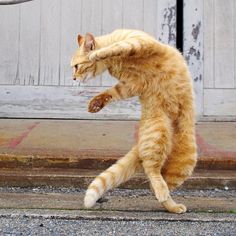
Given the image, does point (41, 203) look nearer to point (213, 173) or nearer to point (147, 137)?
point (147, 137)

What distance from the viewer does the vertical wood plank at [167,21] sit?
5.54 m

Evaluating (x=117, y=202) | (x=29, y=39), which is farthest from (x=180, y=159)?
(x=29, y=39)

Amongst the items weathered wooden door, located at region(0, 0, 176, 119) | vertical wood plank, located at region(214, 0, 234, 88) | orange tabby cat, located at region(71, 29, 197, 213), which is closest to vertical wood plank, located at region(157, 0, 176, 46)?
weathered wooden door, located at region(0, 0, 176, 119)

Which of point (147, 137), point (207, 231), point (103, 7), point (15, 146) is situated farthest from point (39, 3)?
point (207, 231)

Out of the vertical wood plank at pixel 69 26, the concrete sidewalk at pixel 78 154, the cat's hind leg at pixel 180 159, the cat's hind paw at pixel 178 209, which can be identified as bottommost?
the cat's hind paw at pixel 178 209

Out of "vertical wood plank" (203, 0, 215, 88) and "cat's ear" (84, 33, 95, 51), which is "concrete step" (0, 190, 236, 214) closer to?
"cat's ear" (84, 33, 95, 51)

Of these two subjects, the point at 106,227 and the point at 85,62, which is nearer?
the point at 106,227

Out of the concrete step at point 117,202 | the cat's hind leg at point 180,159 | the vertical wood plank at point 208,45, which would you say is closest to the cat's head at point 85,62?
the cat's hind leg at point 180,159

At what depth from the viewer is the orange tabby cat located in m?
3.06

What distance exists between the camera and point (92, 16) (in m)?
5.62

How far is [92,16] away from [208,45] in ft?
4.12

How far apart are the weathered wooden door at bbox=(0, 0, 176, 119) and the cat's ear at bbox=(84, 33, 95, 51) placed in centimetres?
234

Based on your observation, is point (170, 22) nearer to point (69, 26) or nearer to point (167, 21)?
point (167, 21)

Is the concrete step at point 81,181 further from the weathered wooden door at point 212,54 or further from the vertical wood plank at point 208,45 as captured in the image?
the vertical wood plank at point 208,45
